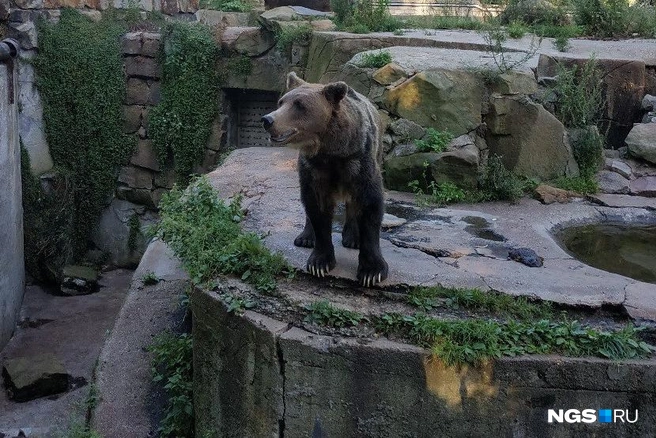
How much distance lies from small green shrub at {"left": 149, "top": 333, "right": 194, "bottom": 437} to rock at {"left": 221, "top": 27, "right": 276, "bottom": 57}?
5.58m

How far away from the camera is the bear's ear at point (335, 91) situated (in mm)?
4074

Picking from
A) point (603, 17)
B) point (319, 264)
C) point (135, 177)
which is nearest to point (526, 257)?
point (319, 264)

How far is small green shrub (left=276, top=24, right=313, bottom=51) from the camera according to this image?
382 inches

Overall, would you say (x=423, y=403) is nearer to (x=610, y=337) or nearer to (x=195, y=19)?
(x=610, y=337)

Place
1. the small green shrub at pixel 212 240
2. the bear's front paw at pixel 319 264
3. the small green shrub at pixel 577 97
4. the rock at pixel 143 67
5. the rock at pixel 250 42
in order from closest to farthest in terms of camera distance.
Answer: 1. the bear's front paw at pixel 319 264
2. the small green shrub at pixel 212 240
3. the small green shrub at pixel 577 97
4. the rock at pixel 250 42
5. the rock at pixel 143 67

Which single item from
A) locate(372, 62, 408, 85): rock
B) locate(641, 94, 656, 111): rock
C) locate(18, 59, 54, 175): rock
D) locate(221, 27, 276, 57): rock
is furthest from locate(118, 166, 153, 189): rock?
locate(641, 94, 656, 111): rock

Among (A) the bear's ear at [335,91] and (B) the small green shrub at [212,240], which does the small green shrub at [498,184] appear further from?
(A) the bear's ear at [335,91]

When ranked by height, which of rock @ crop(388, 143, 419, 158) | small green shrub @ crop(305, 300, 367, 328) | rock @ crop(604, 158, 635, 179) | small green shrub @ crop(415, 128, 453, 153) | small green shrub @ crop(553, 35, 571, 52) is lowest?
small green shrub @ crop(305, 300, 367, 328)

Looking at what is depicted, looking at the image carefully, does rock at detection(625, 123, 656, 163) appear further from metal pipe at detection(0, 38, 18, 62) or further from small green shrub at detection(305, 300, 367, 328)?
metal pipe at detection(0, 38, 18, 62)

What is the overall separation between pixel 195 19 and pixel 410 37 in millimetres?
4889

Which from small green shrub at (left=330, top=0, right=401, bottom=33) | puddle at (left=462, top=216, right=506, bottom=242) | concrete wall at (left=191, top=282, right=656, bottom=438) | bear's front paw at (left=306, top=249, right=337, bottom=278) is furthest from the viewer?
small green shrub at (left=330, top=0, right=401, bottom=33)

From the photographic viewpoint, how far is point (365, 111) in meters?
4.41

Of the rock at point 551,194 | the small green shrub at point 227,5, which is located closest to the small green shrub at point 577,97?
the rock at point 551,194

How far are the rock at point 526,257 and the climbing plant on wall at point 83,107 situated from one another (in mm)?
6930
